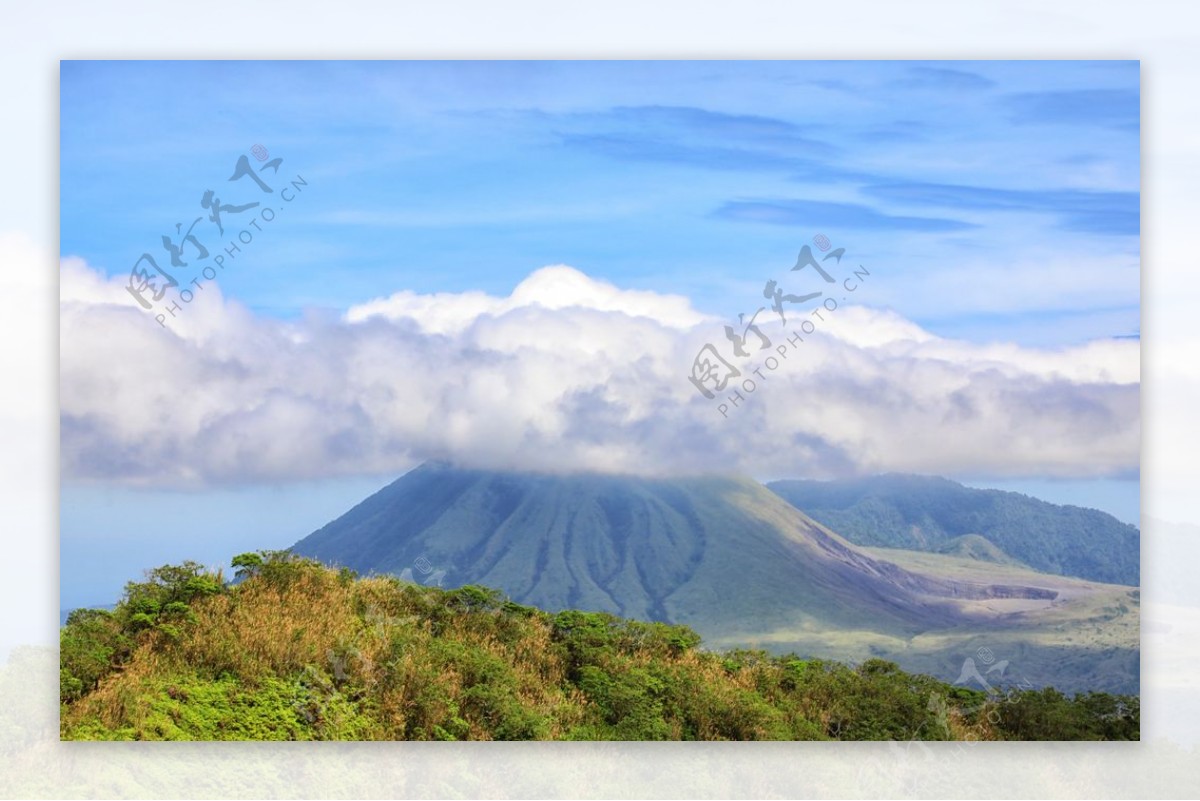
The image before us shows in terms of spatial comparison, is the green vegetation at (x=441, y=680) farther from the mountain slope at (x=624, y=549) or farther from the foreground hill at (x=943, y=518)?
the foreground hill at (x=943, y=518)

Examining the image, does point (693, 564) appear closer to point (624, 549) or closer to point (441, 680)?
point (624, 549)

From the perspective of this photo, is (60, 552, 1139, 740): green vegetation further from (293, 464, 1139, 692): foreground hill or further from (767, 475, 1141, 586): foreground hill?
(767, 475, 1141, 586): foreground hill

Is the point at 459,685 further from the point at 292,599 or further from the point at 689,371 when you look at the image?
the point at 689,371

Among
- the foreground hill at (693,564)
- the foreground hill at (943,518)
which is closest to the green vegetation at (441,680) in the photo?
the foreground hill at (693,564)

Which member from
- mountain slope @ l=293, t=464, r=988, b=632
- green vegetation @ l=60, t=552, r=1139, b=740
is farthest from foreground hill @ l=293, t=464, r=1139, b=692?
green vegetation @ l=60, t=552, r=1139, b=740

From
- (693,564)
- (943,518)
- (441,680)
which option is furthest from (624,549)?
(943,518)
